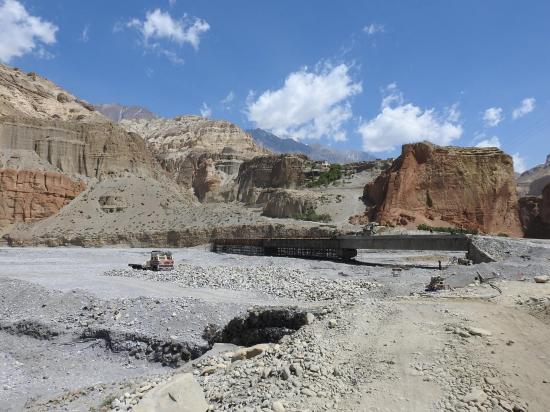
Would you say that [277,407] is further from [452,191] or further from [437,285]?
[452,191]

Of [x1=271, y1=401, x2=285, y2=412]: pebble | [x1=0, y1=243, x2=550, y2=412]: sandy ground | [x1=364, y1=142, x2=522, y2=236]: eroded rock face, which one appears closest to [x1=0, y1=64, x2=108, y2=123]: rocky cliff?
[x1=364, y1=142, x2=522, y2=236]: eroded rock face

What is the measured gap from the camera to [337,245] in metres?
36.7

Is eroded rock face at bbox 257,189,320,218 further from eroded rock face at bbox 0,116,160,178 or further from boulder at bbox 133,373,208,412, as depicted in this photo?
boulder at bbox 133,373,208,412

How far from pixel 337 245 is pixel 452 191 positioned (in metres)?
25.3

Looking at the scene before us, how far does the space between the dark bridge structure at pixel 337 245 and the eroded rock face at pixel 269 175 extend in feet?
136

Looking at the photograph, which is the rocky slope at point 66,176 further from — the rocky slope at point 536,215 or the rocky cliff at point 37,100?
the rocky slope at point 536,215

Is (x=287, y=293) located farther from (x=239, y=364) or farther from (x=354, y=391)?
(x=354, y=391)

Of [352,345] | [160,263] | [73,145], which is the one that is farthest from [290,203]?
[352,345]

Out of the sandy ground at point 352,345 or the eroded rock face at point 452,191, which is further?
the eroded rock face at point 452,191

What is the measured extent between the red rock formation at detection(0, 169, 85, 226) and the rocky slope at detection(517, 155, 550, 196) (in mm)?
119180

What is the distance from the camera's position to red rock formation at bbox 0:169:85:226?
6744cm

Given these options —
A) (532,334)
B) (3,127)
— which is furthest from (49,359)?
(3,127)

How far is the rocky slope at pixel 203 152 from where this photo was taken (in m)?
126

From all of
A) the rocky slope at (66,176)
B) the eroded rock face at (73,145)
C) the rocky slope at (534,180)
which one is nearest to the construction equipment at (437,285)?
the rocky slope at (66,176)
